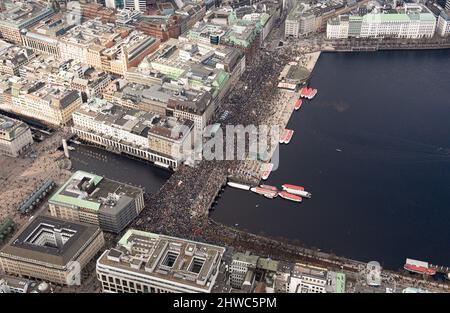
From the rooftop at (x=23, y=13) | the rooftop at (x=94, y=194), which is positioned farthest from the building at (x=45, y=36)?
the rooftop at (x=94, y=194)

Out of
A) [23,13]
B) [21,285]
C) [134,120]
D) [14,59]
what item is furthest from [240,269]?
[23,13]

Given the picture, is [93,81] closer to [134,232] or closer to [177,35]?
[177,35]

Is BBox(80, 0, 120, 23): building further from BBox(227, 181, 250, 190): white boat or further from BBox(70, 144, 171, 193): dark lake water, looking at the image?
BBox(227, 181, 250, 190): white boat

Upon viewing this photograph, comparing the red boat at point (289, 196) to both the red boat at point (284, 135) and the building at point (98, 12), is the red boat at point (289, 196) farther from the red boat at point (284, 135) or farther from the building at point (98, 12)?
the building at point (98, 12)

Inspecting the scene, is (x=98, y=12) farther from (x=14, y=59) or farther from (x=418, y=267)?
(x=418, y=267)

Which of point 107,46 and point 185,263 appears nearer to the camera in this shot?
point 185,263
